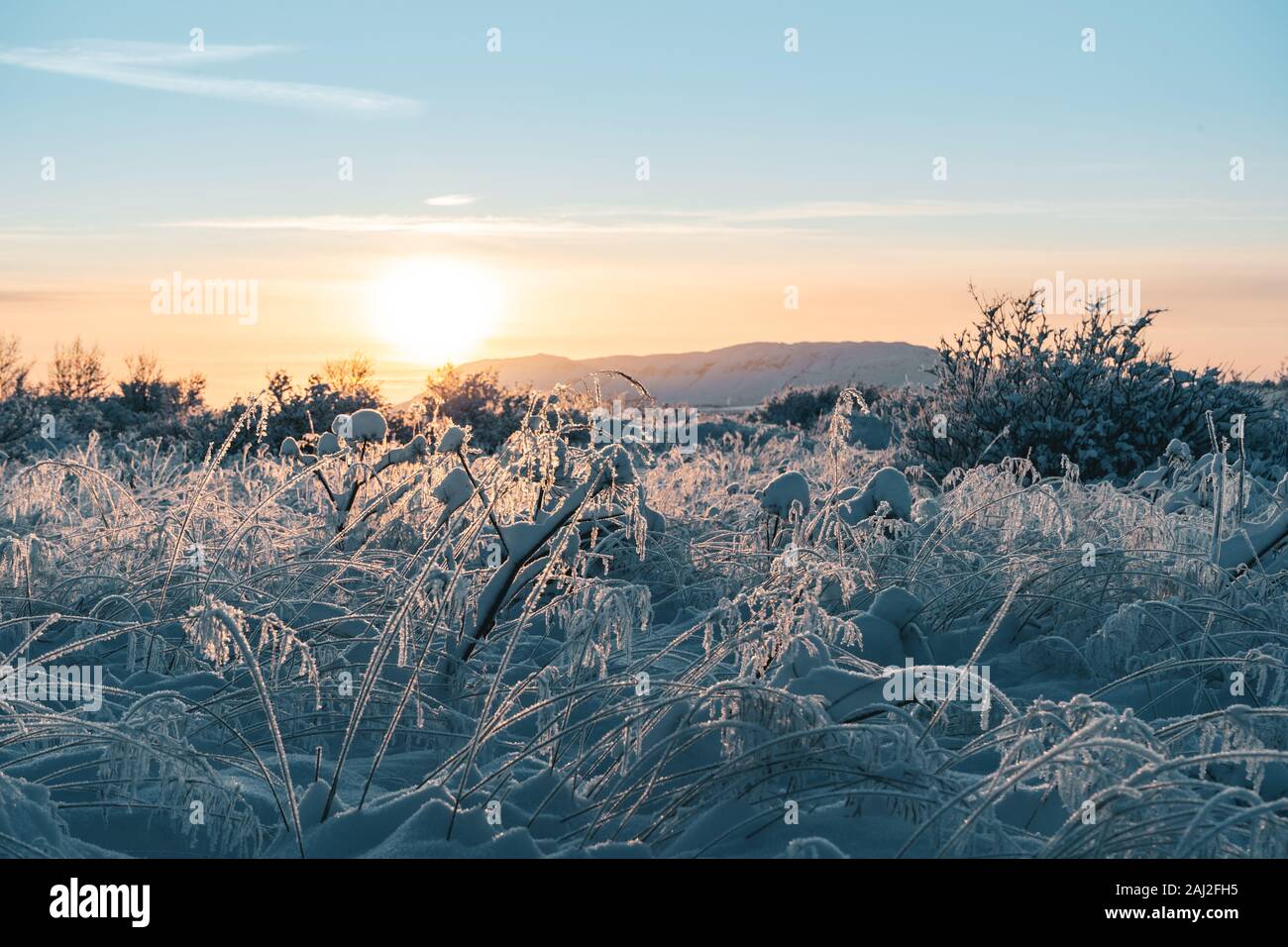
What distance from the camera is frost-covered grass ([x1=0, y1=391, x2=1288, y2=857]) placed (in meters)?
2.55

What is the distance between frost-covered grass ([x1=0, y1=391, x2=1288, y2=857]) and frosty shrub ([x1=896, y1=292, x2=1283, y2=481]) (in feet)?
15.6

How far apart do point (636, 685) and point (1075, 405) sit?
977 cm

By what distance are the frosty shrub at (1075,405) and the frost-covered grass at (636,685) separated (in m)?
4.76

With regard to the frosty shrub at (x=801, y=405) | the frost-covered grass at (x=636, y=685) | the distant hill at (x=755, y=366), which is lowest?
the frost-covered grass at (x=636, y=685)

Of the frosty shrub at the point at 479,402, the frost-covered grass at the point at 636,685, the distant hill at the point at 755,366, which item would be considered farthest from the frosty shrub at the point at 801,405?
the distant hill at the point at 755,366

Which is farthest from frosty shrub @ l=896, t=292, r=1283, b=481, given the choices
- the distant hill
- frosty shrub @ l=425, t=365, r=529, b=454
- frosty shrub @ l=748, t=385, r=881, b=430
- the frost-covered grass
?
the distant hill

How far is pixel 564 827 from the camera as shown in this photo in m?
2.80

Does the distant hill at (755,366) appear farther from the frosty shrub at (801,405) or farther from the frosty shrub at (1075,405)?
the frosty shrub at (1075,405)

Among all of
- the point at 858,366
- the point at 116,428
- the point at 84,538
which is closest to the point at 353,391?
the point at 116,428

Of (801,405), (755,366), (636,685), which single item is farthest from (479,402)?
(755,366)

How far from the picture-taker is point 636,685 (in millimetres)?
3449

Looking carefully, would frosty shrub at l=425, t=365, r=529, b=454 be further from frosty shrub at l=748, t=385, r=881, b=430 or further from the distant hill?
the distant hill

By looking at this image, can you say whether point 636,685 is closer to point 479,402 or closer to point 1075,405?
point 1075,405

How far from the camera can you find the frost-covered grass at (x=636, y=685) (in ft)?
8.36
